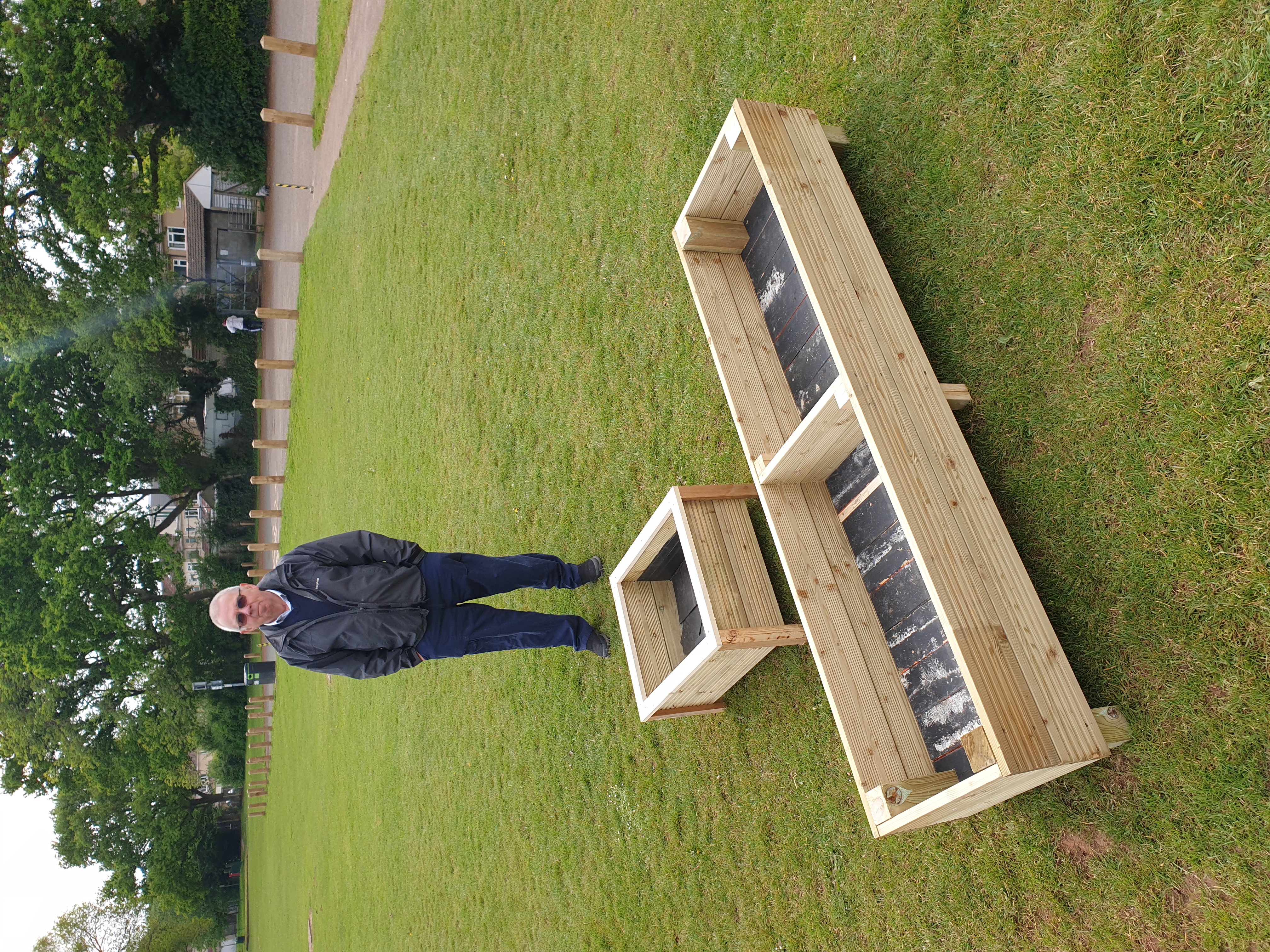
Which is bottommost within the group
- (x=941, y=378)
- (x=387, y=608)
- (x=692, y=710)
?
(x=692, y=710)

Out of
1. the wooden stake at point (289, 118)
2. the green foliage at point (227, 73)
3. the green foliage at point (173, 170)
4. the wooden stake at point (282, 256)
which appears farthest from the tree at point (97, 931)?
the wooden stake at point (289, 118)

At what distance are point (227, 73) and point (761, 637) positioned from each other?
19.8 meters

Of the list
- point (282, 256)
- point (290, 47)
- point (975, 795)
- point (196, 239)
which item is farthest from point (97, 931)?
point (975, 795)

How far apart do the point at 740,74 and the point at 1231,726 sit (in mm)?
4228

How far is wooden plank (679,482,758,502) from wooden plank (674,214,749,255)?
1.34 m

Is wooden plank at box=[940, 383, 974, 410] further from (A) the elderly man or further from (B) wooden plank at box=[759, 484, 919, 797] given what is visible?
(A) the elderly man

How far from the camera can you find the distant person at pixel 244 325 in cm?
1833

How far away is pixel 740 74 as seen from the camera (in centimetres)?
468

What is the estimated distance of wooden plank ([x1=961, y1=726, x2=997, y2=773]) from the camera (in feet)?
8.05

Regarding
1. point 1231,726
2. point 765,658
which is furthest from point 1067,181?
point 765,658

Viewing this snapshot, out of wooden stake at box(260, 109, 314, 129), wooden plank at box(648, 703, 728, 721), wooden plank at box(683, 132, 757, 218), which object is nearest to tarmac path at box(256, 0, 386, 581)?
wooden stake at box(260, 109, 314, 129)

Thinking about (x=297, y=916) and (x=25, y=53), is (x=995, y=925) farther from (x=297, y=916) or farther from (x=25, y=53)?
(x=25, y=53)

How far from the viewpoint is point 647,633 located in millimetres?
4688

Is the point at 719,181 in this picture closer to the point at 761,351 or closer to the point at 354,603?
the point at 761,351
